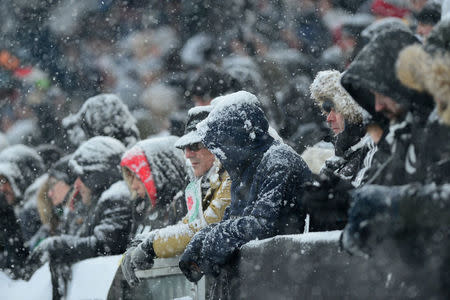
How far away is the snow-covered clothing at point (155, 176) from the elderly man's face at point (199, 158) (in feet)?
4.33

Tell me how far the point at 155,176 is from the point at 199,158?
5.58ft

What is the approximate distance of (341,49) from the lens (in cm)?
762

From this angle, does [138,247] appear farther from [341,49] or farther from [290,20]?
[290,20]

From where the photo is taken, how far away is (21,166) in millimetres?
11969

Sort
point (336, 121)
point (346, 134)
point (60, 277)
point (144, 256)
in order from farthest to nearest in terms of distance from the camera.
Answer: point (60, 277) → point (144, 256) → point (336, 121) → point (346, 134)

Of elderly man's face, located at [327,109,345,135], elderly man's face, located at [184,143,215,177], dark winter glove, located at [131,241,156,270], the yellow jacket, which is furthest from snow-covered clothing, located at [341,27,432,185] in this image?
elderly man's face, located at [184,143,215,177]

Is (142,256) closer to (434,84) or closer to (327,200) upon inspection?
(327,200)

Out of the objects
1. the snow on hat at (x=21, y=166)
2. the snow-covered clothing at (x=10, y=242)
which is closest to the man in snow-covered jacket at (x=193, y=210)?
the snow-covered clothing at (x=10, y=242)

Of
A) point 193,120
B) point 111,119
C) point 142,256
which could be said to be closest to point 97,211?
point 111,119

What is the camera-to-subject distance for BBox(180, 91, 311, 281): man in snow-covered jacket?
4438 mm

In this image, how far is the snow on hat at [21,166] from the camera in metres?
11.7

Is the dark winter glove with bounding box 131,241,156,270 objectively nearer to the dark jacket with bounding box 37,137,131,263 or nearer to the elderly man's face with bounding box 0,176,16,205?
the dark jacket with bounding box 37,137,131,263

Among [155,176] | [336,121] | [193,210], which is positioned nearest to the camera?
[336,121]

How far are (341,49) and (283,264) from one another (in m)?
4.16
